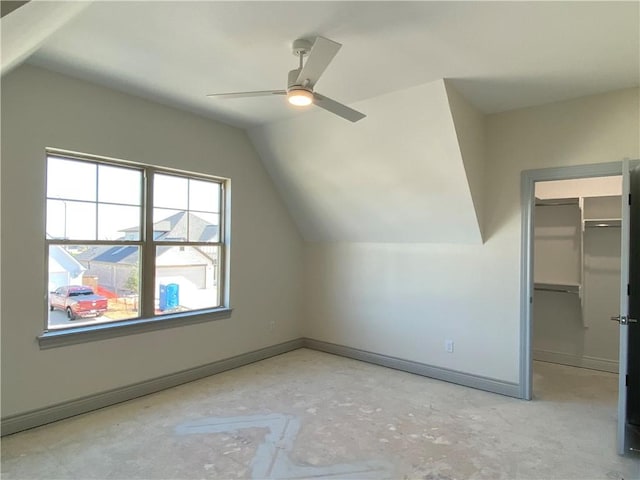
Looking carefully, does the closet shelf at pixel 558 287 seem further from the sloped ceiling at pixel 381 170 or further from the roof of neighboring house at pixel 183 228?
the roof of neighboring house at pixel 183 228

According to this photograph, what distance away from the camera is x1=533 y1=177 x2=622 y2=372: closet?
432 centimetres

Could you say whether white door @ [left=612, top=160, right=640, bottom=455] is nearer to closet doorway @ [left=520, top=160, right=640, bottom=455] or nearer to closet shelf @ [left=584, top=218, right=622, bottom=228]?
closet doorway @ [left=520, top=160, right=640, bottom=455]

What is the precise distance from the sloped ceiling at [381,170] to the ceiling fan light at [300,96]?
1.15 m

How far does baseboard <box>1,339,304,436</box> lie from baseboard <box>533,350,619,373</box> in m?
3.39

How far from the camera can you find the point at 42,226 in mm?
2939

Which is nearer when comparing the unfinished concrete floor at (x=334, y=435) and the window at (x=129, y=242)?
the unfinished concrete floor at (x=334, y=435)

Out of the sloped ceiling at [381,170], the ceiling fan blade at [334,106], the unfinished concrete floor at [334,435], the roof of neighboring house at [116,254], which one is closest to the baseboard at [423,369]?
the unfinished concrete floor at [334,435]

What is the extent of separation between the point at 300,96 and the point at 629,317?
275cm

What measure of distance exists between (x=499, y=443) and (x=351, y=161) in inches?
108

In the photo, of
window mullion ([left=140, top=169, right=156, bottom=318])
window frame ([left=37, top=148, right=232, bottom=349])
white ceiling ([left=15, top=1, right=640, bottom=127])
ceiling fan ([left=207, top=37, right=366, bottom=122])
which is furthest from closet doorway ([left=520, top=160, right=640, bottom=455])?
window mullion ([left=140, top=169, right=156, bottom=318])

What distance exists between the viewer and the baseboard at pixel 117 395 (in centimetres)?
281

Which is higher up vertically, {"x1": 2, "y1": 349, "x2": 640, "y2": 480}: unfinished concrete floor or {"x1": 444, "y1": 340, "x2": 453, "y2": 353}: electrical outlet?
{"x1": 444, "y1": 340, "x2": 453, "y2": 353}: electrical outlet

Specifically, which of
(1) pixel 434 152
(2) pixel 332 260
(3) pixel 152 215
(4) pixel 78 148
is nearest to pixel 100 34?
(4) pixel 78 148

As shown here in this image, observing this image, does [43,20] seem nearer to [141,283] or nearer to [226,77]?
[226,77]
